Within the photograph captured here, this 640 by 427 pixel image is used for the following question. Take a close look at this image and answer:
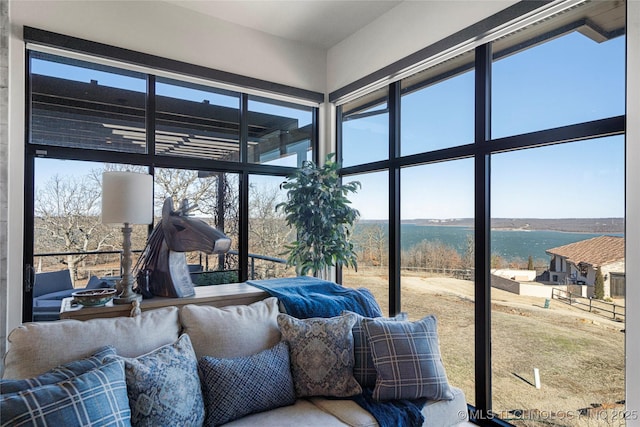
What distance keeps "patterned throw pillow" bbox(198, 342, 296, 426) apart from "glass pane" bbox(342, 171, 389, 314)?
1.68 meters

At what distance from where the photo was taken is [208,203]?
3346 millimetres

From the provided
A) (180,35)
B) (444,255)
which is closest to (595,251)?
(444,255)

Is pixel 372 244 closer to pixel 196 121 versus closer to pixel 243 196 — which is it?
pixel 243 196

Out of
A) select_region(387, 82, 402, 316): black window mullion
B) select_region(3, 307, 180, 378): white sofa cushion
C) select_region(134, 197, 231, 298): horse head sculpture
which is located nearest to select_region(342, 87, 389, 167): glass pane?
select_region(387, 82, 402, 316): black window mullion

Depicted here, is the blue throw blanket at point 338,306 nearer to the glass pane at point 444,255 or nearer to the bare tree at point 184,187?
the glass pane at point 444,255

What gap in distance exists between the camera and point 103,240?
2.88 meters

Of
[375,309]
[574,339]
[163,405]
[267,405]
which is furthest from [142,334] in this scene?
[574,339]

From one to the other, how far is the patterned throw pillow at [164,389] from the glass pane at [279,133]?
90.9 inches

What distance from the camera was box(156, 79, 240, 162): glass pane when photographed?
311 cm

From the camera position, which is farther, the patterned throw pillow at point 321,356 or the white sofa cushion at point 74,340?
the patterned throw pillow at point 321,356

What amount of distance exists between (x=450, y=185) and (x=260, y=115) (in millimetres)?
1994

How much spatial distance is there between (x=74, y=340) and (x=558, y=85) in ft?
9.41

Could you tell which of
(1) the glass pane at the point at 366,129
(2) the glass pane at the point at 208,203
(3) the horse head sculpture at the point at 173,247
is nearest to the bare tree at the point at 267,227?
(2) the glass pane at the point at 208,203

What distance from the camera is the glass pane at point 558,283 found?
6.24 feet
